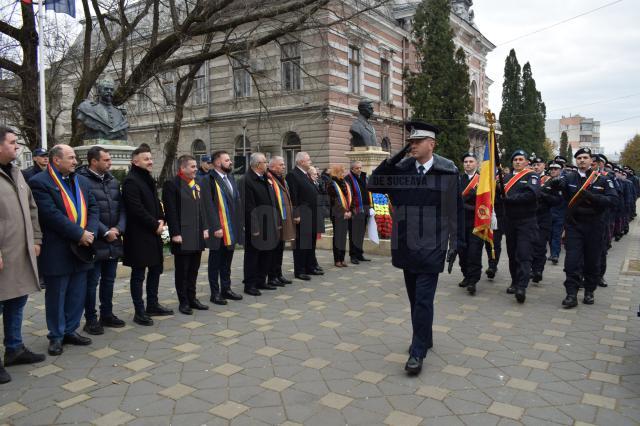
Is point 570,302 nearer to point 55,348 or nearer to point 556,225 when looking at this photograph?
point 556,225

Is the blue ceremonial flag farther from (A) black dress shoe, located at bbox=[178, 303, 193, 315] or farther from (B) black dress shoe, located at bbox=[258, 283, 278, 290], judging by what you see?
(A) black dress shoe, located at bbox=[178, 303, 193, 315]

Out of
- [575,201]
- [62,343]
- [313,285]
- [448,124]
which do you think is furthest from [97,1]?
[448,124]

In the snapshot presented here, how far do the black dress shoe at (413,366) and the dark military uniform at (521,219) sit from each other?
3048mm

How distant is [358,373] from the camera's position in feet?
13.8

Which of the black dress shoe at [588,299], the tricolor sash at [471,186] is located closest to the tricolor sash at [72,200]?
the tricolor sash at [471,186]

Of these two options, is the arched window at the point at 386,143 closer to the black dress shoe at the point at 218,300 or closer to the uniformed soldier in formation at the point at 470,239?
the uniformed soldier in formation at the point at 470,239

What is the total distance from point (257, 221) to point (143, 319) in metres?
2.15

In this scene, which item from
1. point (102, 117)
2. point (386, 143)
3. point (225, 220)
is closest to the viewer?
point (225, 220)

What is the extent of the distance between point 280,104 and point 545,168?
667 inches

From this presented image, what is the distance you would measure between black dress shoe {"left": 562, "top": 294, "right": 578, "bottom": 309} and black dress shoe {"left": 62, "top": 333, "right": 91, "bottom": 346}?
568cm

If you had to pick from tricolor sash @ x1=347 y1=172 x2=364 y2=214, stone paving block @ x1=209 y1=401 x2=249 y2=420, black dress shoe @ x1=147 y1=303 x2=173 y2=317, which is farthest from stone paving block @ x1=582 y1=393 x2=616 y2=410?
tricolor sash @ x1=347 y1=172 x2=364 y2=214

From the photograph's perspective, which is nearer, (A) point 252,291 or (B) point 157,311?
(B) point 157,311

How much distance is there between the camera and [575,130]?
112562mm

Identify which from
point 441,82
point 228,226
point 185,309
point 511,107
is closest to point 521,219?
point 228,226
